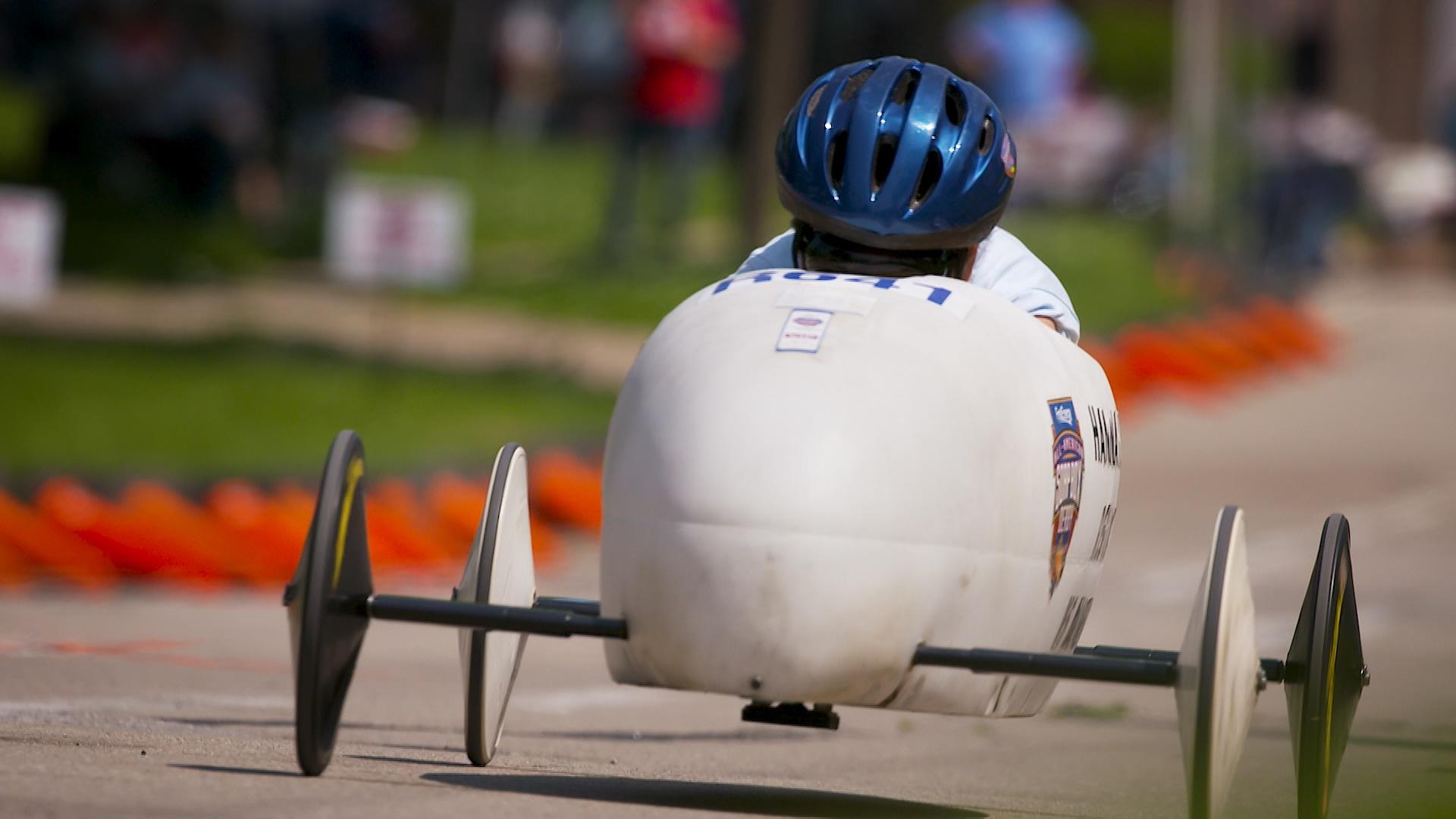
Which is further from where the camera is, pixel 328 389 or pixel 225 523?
pixel 328 389

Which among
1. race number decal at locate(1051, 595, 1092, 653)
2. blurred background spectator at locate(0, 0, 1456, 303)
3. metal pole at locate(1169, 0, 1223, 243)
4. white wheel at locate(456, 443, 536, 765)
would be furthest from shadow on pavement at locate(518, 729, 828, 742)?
metal pole at locate(1169, 0, 1223, 243)

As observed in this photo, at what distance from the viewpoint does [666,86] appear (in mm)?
20594

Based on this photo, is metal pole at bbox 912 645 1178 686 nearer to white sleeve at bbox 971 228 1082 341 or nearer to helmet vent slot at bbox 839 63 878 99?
white sleeve at bbox 971 228 1082 341

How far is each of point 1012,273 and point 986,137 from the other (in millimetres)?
372

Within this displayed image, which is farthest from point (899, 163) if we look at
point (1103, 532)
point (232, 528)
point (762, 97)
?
point (762, 97)

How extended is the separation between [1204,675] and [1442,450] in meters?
12.2

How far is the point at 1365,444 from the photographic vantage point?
668 inches

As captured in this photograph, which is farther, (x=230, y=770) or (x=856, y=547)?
(x=230, y=770)

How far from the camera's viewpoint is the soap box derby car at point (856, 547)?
5.24 meters

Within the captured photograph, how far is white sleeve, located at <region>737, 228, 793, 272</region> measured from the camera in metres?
6.39

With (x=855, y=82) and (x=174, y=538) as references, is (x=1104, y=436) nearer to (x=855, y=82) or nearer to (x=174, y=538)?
(x=855, y=82)

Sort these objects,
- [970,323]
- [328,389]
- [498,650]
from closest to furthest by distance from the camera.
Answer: [970,323], [498,650], [328,389]

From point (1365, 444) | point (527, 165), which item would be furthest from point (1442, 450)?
point (527, 165)

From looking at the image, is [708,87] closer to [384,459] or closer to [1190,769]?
[384,459]
